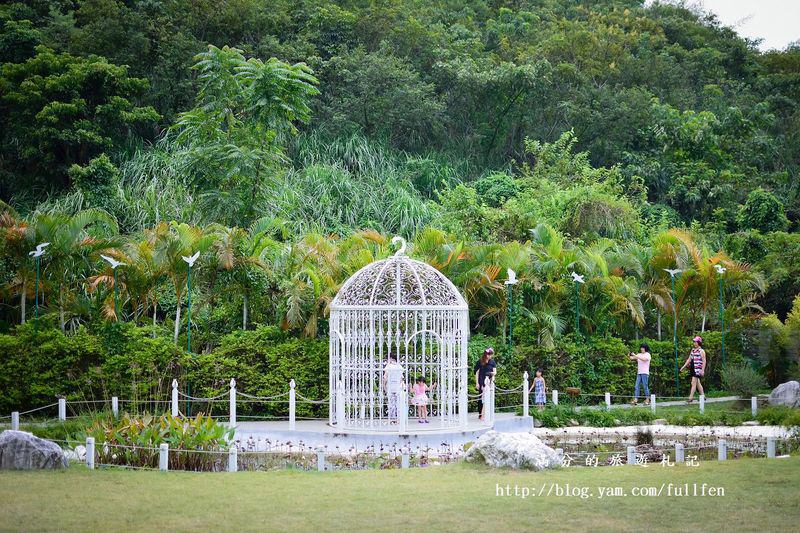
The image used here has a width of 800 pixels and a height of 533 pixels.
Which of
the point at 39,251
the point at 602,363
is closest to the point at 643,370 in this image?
the point at 602,363

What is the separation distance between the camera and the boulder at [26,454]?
1270 centimetres

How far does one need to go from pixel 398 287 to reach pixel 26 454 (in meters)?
6.74

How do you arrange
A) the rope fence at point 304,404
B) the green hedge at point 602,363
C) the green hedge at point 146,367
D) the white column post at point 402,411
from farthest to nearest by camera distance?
the green hedge at point 602,363, the green hedge at point 146,367, the rope fence at point 304,404, the white column post at point 402,411

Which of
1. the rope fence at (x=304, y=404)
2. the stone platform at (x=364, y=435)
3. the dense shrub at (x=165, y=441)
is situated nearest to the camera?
the dense shrub at (x=165, y=441)

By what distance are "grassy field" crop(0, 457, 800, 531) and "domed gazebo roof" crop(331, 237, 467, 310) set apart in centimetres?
452

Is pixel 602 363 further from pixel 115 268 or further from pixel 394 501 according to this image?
pixel 394 501

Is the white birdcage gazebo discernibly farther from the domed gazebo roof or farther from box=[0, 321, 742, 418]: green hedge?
box=[0, 321, 742, 418]: green hedge

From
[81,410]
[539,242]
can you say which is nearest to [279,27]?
[539,242]

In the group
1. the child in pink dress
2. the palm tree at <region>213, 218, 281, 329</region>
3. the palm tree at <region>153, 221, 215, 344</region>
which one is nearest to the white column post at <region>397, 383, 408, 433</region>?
the child in pink dress

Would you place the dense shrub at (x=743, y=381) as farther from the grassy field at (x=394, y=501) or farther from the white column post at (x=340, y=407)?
the white column post at (x=340, y=407)

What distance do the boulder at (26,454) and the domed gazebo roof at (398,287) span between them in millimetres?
5757

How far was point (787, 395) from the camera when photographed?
20.7 metres

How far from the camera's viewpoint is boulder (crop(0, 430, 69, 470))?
500 inches

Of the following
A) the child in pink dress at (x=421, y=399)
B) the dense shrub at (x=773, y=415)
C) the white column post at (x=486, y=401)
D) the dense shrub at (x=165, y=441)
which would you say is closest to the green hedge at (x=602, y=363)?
the white column post at (x=486, y=401)
